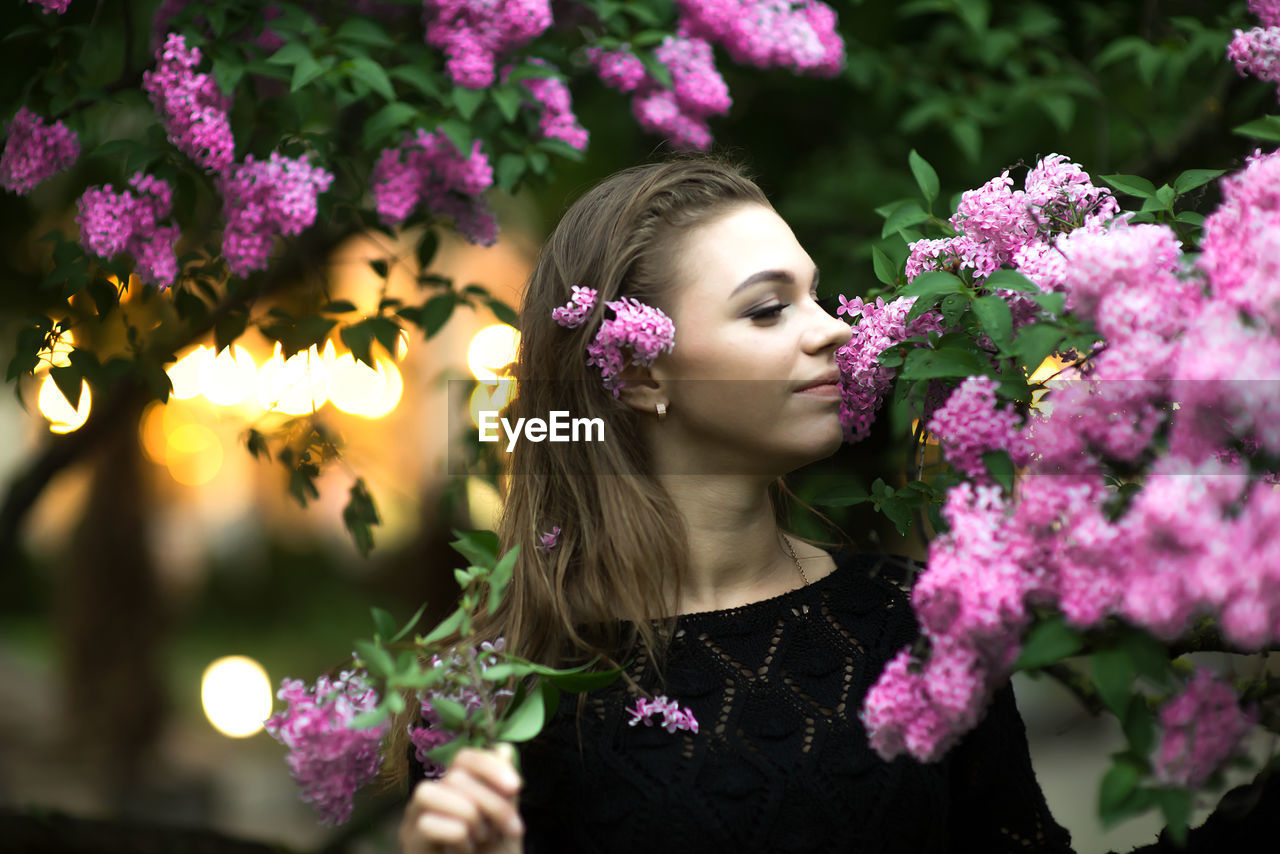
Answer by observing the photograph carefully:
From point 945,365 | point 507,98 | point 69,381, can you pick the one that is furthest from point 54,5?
point 945,365

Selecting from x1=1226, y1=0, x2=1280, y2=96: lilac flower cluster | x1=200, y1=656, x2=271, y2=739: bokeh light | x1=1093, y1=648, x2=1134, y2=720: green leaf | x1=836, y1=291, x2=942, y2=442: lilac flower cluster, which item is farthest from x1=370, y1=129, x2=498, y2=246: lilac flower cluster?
x1=200, y1=656, x2=271, y2=739: bokeh light

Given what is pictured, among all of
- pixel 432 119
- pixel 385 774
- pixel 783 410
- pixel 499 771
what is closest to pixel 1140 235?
pixel 783 410

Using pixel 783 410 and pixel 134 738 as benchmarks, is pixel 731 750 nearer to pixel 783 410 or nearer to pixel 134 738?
pixel 783 410

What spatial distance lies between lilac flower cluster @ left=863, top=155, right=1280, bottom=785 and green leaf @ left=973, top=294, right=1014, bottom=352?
0.13 m

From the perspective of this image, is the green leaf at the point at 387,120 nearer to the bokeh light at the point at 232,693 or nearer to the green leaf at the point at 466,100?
the green leaf at the point at 466,100

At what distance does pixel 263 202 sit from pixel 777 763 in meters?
1.27

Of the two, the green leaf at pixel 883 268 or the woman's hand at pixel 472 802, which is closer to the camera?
the woman's hand at pixel 472 802

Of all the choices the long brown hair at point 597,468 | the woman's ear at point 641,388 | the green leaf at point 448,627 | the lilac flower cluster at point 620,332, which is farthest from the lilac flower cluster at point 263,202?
the green leaf at point 448,627

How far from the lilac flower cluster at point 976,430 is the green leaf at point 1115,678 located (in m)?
0.26

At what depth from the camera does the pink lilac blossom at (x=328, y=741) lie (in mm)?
1195

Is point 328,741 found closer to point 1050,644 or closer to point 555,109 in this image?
point 1050,644

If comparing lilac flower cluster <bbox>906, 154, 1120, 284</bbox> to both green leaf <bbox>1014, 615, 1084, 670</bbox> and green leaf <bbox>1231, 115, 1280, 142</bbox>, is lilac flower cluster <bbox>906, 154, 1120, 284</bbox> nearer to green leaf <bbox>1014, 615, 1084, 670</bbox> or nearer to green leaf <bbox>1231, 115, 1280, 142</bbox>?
green leaf <bbox>1231, 115, 1280, 142</bbox>

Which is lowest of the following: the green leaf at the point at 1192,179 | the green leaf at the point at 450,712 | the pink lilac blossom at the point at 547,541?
the pink lilac blossom at the point at 547,541

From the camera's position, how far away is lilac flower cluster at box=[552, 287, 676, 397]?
1591 millimetres
